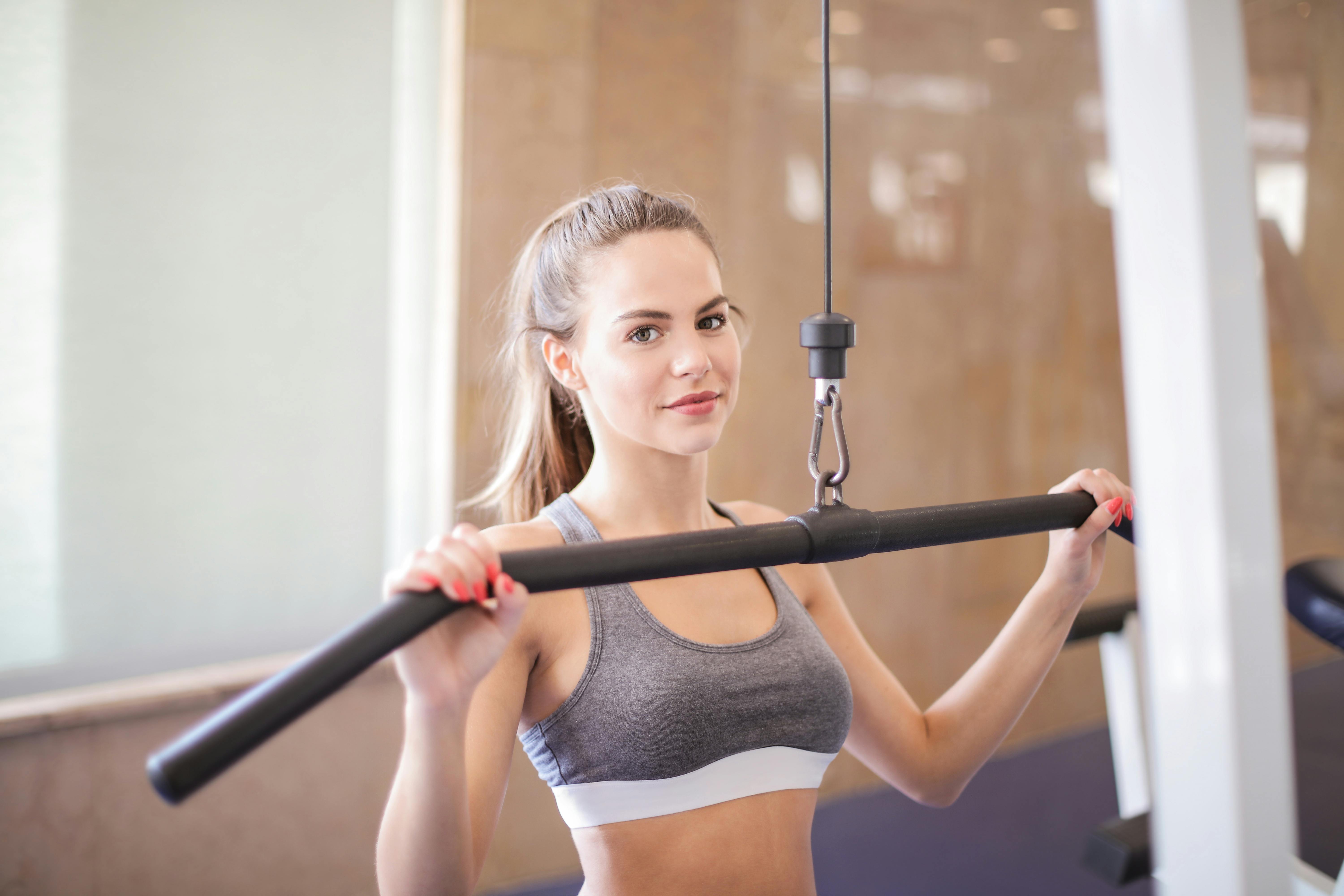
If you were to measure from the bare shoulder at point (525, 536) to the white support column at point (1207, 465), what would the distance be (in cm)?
81

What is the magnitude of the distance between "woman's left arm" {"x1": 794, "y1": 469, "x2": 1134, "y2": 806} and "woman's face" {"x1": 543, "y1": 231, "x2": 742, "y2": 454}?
38 cm

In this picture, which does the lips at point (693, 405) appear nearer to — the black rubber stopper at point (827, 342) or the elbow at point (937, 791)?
the black rubber stopper at point (827, 342)

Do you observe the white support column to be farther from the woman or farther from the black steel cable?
the woman

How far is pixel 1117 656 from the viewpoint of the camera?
2.10 m

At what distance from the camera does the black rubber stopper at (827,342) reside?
0.98 m

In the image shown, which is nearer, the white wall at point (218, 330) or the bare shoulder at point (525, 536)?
the bare shoulder at point (525, 536)

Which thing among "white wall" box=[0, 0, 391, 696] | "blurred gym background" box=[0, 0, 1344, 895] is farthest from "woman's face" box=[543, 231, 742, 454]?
"white wall" box=[0, 0, 391, 696]

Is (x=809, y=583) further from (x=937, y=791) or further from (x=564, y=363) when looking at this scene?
(x=564, y=363)

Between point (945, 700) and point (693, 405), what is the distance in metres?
0.66

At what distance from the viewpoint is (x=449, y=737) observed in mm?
901

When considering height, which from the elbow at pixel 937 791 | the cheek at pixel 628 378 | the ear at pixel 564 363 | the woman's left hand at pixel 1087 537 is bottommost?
the elbow at pixel 937 791

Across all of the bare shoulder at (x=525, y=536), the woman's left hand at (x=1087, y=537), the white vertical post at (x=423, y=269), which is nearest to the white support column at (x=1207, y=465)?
the woman's left hand at (x=1087, y=537)

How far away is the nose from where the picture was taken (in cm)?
125

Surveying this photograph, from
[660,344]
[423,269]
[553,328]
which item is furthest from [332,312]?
[660,344]
